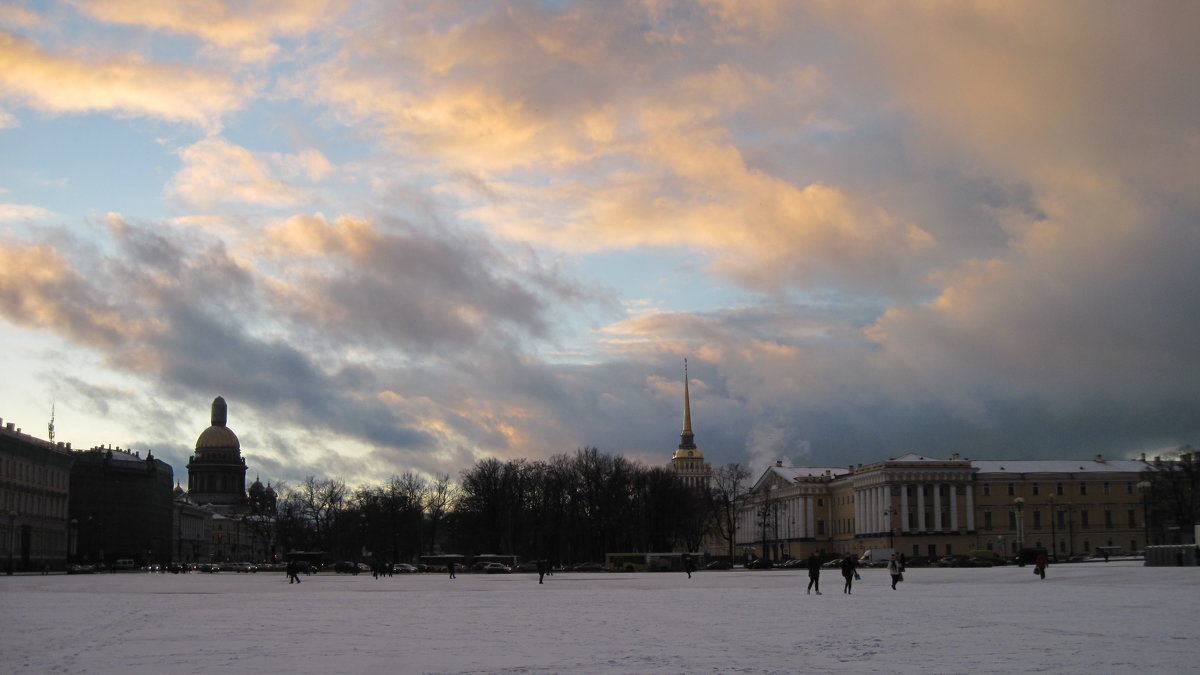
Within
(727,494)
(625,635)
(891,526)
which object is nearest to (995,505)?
A: (891,526)

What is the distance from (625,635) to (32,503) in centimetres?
11703

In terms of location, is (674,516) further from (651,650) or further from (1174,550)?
(651,650)

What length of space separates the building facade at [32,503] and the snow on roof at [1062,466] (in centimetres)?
11300

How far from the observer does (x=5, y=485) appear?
117m

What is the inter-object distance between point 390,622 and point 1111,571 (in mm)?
47737

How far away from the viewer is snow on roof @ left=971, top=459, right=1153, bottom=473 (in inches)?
6348

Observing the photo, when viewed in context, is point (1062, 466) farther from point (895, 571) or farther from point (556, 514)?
point (895, 571)

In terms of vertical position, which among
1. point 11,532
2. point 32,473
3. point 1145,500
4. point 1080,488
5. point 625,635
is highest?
point 32,473

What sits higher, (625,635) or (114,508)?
(114,508)

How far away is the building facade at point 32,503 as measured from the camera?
11756 cm

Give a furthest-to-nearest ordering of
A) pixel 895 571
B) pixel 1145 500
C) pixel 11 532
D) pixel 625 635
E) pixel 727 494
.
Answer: pixel 727 494 → pixel 11 532 → pixel 1145 500 → pixel 895 571 → pixel 625 635

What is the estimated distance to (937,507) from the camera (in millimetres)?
160125

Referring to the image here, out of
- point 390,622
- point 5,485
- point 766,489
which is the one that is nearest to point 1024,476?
point 766,489

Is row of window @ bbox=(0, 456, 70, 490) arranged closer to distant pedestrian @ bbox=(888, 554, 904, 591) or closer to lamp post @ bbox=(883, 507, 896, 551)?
distant pedestrian @ bbox=(888, 554, 904, 591)
